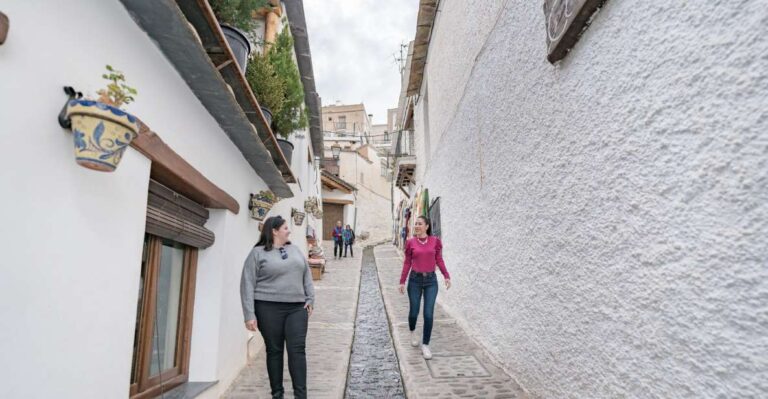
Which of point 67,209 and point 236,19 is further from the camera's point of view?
point 236,19

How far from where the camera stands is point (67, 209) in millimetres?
1827

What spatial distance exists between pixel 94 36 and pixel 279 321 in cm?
229

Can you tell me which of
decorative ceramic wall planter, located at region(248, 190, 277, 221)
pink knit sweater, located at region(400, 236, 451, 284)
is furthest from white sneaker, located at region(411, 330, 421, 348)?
decorative ceramic wall planter, located at region(248, 190, 277, 221)

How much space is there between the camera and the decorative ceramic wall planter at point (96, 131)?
172 centimetres

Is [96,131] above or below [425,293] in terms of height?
above

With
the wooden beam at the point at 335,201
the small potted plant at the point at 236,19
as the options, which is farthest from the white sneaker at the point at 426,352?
the wooden beam at the point at 335,201

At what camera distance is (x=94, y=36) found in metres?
2.06

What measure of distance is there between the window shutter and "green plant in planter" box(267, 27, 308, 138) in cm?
254

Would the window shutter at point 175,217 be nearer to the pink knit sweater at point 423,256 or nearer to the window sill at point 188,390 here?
the window sill at point 188,390

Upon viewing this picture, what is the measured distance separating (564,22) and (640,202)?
4.23 feet

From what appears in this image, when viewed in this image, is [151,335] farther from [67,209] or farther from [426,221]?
[426,221]

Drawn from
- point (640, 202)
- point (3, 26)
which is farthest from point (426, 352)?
point (3, 26)

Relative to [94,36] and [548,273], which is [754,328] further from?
[94,36]

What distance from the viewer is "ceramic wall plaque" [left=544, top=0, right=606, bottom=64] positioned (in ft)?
8.16
